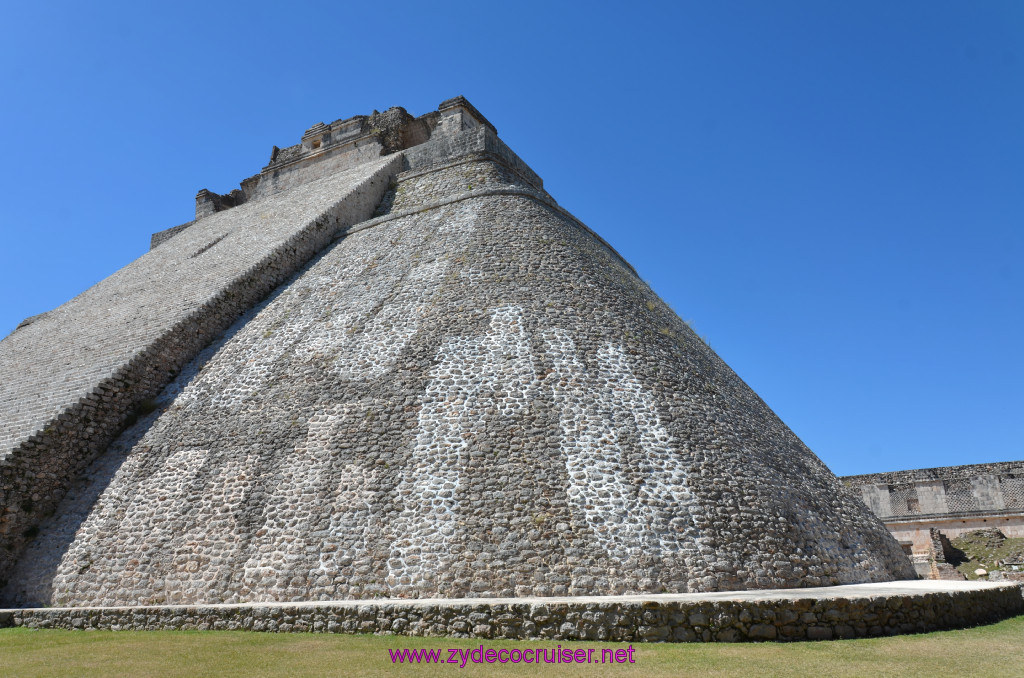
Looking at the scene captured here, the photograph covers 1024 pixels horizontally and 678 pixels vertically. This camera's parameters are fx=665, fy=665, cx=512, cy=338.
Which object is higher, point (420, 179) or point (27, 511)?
point (420, 179)

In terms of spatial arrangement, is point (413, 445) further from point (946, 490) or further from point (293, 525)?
point (946, 490)

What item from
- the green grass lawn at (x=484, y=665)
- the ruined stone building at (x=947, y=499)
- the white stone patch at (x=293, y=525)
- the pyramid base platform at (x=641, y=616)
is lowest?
the green grass lawn at (x=484, y=665)

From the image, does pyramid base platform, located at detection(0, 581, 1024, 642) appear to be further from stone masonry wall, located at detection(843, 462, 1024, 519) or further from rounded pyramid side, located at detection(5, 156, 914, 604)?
stone masonry wall, located at detection(843, 462, 1024, 519)

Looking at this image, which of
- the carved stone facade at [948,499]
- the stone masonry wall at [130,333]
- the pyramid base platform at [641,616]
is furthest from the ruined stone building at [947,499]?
the stone masonry wall at [130,333]

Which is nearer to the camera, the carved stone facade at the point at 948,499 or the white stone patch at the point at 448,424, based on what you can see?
the white stone patch at the point at 448,424

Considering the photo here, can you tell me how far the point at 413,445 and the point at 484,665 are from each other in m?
3.34

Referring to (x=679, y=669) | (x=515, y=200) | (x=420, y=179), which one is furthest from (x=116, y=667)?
(x=420, y=179)

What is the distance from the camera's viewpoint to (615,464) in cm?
720

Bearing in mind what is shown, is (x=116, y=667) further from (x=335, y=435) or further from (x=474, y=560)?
(x=335, y=435)

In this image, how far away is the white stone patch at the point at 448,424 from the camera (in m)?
6.67

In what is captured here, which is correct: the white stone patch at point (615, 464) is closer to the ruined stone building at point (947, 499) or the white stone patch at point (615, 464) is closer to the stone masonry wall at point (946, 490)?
the ruined stone building at point (947, 499)

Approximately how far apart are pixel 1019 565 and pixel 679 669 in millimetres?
17544

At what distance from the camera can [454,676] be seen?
4.35 metres

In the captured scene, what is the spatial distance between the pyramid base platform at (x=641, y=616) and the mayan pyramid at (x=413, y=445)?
0.63 metres
